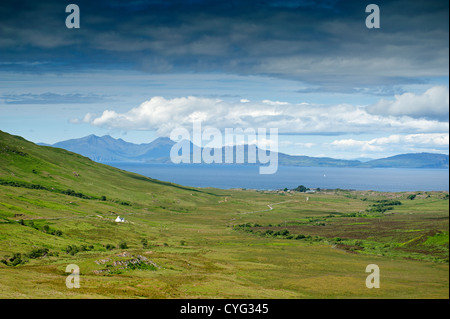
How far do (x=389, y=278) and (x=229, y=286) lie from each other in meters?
36.7

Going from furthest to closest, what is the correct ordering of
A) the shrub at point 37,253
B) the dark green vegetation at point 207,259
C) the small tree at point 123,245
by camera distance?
the small tree at point 123,245 → the shrub at point 37,253 → the dark green vegetation at point 207,259

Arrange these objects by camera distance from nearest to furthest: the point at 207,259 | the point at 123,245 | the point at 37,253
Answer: the point at 37,253 < the point at 207,259 < the point at 123,245

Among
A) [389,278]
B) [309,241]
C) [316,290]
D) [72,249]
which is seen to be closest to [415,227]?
[309,241]

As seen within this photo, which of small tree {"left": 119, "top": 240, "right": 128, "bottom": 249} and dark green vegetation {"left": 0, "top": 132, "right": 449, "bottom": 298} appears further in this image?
small tree {"left": 119, "top": 240, "right": 128, "bottom": 249}

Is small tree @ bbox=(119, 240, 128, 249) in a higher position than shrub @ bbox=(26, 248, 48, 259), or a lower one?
lower

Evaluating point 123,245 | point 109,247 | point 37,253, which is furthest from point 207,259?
point 37,253

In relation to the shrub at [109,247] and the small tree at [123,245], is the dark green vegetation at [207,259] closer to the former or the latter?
the small tree at [123,245]

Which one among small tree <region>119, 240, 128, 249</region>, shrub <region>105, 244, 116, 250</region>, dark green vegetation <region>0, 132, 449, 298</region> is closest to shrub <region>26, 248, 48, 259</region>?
dark green vegetation <region>0, 132, 449, 298</region>

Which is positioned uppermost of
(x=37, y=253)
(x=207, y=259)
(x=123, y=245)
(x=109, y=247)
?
(x=37, y=253)

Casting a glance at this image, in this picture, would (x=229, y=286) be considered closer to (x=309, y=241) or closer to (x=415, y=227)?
(x=309, y=241)

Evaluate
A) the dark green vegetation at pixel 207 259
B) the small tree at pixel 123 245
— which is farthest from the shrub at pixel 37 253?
the small tree at pixel 123 245

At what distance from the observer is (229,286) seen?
3565 inches

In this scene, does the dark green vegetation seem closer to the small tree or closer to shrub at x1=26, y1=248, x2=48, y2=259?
the small tree

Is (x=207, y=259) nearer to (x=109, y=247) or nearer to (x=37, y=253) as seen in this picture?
(x=109, y=247)
